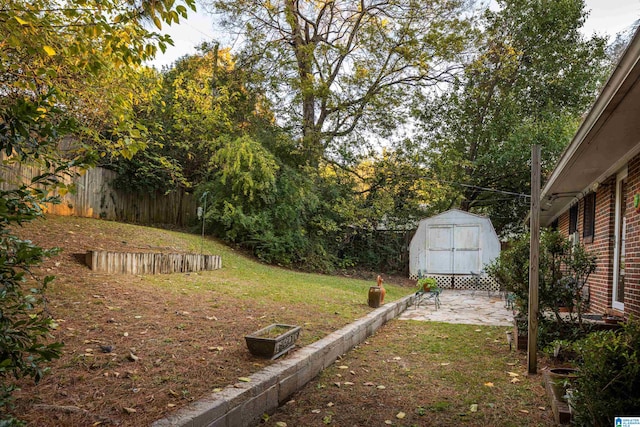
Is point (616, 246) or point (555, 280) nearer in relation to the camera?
point (555, 280)

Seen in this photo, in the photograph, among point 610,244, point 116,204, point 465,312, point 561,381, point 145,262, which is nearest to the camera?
point 561,381

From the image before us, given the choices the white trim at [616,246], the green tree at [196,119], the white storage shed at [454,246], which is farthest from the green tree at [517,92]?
the white trim at [616,246]

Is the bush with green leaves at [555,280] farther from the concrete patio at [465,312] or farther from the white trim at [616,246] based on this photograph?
the concrete patio at [465,312]

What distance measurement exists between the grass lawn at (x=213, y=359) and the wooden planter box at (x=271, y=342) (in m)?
0.11

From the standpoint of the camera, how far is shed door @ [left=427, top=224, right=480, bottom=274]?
603 inches

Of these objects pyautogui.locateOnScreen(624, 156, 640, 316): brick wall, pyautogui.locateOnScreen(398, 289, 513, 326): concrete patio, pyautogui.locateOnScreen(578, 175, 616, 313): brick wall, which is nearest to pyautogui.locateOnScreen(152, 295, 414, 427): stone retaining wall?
pyautogui.locateOnScreen(398, 289, 513, 326): concrete patio

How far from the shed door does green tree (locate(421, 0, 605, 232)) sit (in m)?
1.85

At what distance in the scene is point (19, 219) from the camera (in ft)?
5.31

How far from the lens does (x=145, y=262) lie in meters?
7.23

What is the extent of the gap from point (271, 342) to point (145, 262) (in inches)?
167

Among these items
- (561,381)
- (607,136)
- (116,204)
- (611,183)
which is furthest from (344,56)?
(561,381)

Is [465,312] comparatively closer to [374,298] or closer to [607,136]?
[374,298]

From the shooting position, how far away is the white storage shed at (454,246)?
15203mm

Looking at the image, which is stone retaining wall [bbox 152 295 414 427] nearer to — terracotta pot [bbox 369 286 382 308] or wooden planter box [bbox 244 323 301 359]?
wooden planter box [bbox 244 323 301 359]
